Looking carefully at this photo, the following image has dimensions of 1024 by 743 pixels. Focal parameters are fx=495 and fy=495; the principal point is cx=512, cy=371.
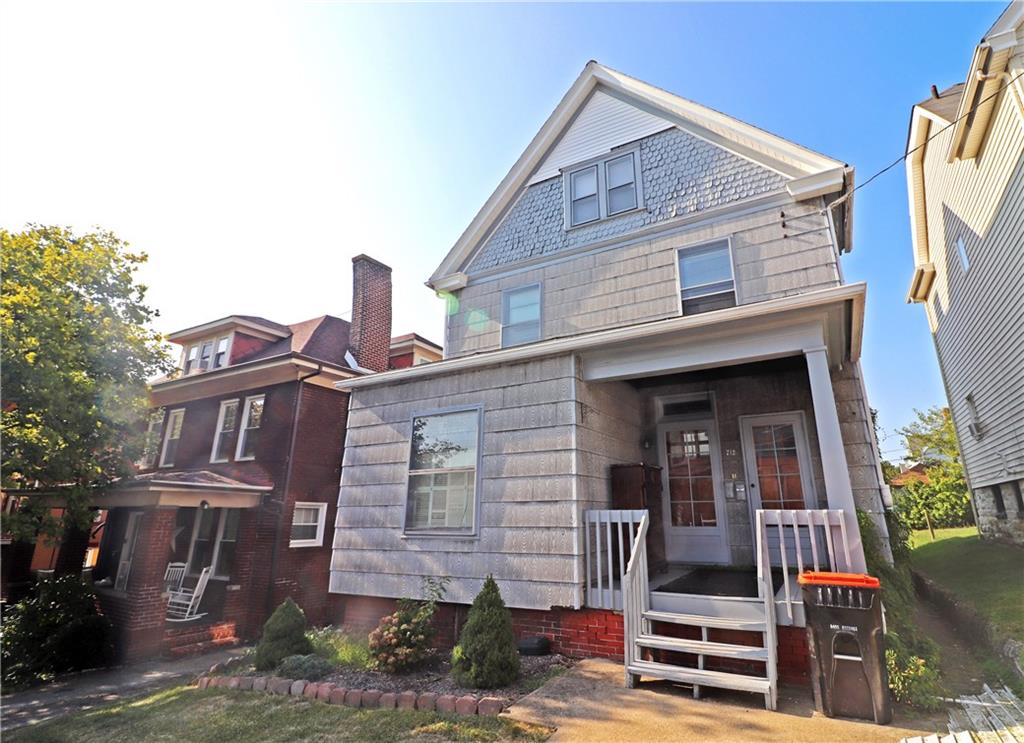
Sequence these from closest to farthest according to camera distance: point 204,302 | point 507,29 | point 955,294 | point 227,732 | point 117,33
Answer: point 227,732 → point 117,33 → point 507,29 → point 955,294 → point 204,302

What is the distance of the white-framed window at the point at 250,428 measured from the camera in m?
12.4

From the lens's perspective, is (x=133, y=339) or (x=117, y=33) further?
(x=133, y=339)

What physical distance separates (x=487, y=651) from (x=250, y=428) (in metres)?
9.92

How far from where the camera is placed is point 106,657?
867 centimetres

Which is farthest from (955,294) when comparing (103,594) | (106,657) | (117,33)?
(103,594)

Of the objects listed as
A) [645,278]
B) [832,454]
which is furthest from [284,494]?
[832,454]

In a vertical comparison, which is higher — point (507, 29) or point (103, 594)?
point (507, 29)

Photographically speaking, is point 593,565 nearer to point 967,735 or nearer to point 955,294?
point 967,735

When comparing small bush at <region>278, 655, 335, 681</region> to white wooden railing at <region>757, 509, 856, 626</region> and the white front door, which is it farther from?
the white front door

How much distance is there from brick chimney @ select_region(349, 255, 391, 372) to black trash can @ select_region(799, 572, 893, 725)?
11.8 meters

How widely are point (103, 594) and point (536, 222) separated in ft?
38.1

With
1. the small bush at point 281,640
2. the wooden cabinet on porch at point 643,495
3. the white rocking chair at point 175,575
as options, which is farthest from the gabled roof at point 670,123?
the white rocking chair at point 175,575

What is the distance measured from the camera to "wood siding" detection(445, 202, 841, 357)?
7453 mm

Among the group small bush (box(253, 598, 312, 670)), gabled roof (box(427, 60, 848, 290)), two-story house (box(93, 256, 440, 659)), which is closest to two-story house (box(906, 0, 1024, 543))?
gabled roof (box(427, 60, 848, 290))
